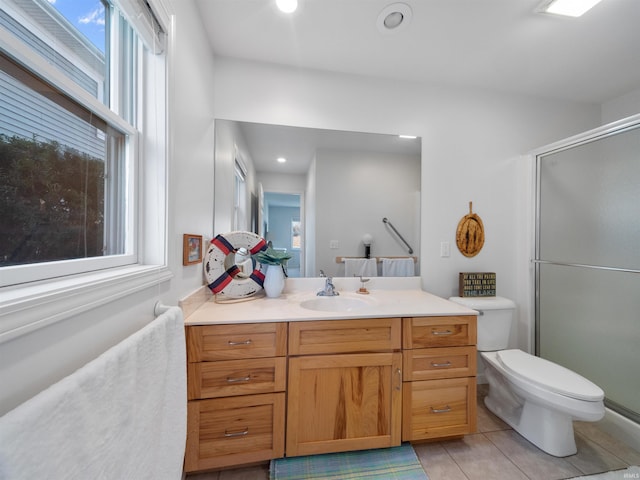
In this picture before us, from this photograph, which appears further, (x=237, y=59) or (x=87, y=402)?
(x=237, y=59)

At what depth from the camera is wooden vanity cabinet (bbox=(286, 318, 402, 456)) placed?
120 cm

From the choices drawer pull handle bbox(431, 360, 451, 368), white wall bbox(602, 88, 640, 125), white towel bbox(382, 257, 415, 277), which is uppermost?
white wall bbox(602, 88, 640, 125)

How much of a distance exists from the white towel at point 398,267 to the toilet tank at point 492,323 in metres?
0.42

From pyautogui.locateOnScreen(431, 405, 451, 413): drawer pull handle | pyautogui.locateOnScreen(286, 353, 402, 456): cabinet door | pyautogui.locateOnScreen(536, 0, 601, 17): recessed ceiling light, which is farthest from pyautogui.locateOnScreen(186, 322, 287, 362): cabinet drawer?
pyautogui.locateOnScreen(536, 0, 601, 17): recessed ceiling light

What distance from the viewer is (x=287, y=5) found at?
1.27m

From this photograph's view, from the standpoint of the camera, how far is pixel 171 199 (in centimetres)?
99

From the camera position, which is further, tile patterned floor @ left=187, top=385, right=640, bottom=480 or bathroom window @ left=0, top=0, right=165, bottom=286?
tile patterned floor @ left=187, top=385, right=640, bottom=480

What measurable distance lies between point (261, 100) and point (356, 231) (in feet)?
3.76

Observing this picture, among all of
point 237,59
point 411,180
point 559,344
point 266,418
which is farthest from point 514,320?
point 237,59

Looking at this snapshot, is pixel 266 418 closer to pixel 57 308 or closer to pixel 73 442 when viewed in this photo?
pixel 73 442

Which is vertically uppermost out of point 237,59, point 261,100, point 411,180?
point 237,59

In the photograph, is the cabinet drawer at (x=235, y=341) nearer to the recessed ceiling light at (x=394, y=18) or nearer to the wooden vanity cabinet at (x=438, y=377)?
the wooden vanity cabinet at (x=438, y=377)

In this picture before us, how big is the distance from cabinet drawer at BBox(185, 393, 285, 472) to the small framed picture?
659mm

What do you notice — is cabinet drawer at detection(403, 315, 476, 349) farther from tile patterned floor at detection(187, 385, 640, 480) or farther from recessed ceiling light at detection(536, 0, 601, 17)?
recessed ceiling light at detection(536, 0, 601, 17)
